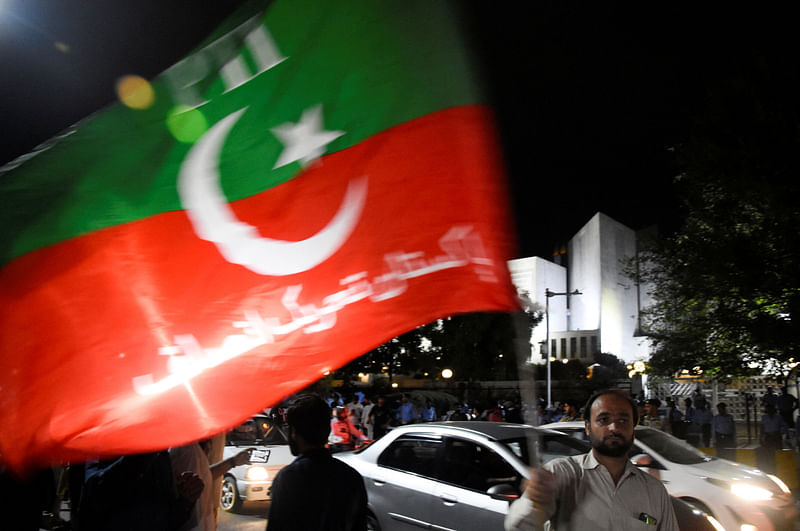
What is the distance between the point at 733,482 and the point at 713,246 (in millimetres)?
10196

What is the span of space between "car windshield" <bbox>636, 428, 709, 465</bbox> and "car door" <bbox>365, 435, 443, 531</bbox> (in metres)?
2.69

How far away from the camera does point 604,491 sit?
2.63m

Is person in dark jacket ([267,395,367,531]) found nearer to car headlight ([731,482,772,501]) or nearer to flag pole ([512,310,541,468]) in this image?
flag pole ([512,310,541,468])

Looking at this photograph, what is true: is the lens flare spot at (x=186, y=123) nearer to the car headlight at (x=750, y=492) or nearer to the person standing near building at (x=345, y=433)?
the car headlight at (x=750, y=492)

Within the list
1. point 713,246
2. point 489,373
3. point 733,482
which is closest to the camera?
point 733,482

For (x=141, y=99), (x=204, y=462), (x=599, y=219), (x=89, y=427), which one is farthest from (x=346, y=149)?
(x=599, y=219)

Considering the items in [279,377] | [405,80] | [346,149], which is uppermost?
[405,80]

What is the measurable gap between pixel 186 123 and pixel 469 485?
486 centimetres

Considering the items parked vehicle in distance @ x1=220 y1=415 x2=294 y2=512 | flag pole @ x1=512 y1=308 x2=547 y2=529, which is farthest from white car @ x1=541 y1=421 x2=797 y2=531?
flag pole @ x1=512 y1=308 x2=547 y2=529

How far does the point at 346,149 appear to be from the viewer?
2.78 meters

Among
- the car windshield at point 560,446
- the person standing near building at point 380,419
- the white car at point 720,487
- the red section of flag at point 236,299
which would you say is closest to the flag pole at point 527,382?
the red section of flag at point 236,299

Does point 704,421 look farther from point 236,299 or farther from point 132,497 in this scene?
point 236,299

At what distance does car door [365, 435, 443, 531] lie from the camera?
6836 millimetres

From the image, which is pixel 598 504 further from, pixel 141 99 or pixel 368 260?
pixel 141 99
